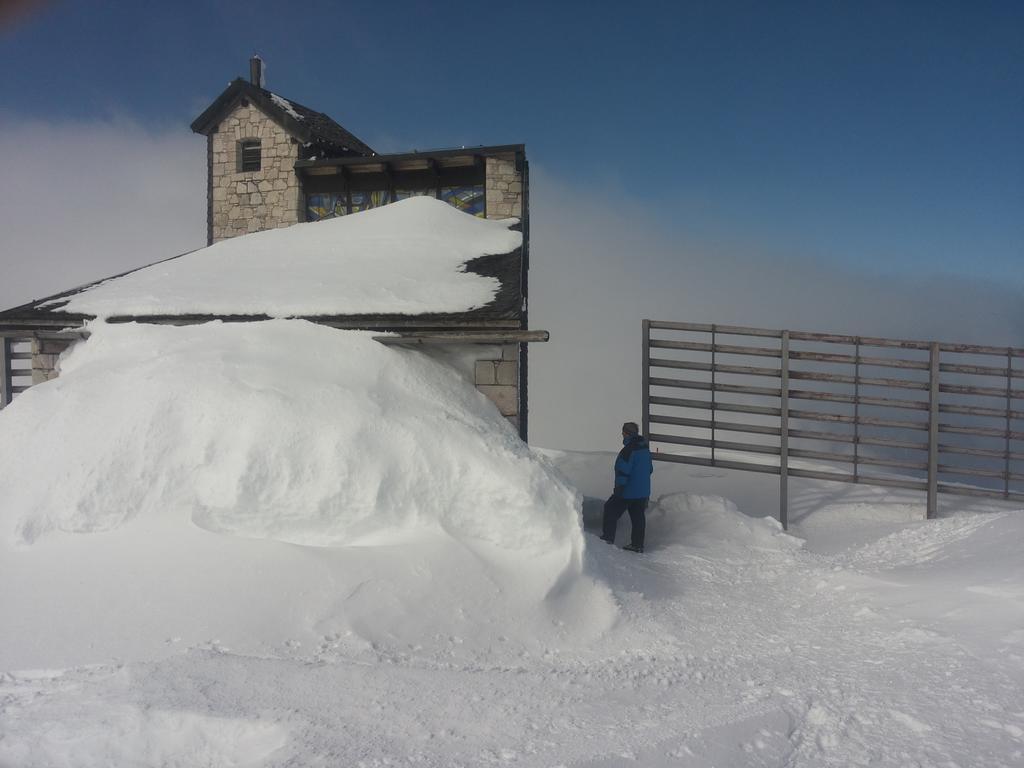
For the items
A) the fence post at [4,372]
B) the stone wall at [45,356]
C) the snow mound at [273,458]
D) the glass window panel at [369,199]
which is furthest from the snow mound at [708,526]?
the glass window panel at [369,199]

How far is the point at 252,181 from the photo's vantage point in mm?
14719

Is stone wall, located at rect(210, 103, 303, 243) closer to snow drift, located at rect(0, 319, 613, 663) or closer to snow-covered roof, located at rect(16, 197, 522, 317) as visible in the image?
snow-covered roof, located at rect(16, 197, 522, 317)

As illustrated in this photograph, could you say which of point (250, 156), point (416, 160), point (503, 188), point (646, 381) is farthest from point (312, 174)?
point (646, 381)

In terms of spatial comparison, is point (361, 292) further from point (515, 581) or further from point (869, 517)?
point (869, 517)

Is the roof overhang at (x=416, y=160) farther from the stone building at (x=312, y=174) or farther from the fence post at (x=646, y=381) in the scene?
the fence post at (x=646, y=381)

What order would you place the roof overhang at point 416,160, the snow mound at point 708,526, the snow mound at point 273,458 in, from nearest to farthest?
1. the snow mound at point 273,458
2. the snow mound at point 708,526
3. the roof overhang at point 416,160

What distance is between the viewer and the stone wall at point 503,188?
514 inches

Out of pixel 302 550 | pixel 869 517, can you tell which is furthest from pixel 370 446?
pixel 869 517

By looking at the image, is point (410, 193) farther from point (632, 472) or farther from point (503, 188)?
point (632, 472)

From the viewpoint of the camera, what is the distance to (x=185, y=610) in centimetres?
424

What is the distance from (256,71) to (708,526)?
14.9 meters

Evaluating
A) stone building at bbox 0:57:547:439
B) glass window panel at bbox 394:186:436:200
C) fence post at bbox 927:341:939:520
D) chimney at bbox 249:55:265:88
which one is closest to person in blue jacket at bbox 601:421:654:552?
stone building at bbox 0:57:547:439

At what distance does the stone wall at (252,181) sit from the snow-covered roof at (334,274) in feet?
8.48

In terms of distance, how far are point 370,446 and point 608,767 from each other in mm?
3132
